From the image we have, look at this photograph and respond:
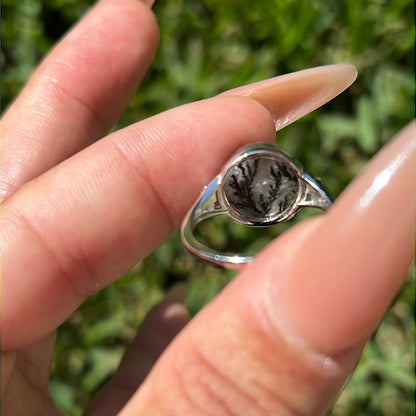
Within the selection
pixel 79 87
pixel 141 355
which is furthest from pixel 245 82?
pixel 141 355

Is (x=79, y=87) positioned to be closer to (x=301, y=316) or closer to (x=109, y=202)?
(x=109, y=202)

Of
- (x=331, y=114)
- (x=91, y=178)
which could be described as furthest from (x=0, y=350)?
(x=331, y=114)

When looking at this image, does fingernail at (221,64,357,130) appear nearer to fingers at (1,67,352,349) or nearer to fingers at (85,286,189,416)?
fingers at (1,67,352,349)

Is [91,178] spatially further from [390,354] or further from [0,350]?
[390,354]


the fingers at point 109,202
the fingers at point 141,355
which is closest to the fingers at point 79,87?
the fingers at point 109,202

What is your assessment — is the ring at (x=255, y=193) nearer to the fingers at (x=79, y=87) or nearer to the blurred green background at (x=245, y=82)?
the fingers at (x=79, y=87)

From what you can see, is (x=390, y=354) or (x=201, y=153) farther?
(x=390, y=354)
